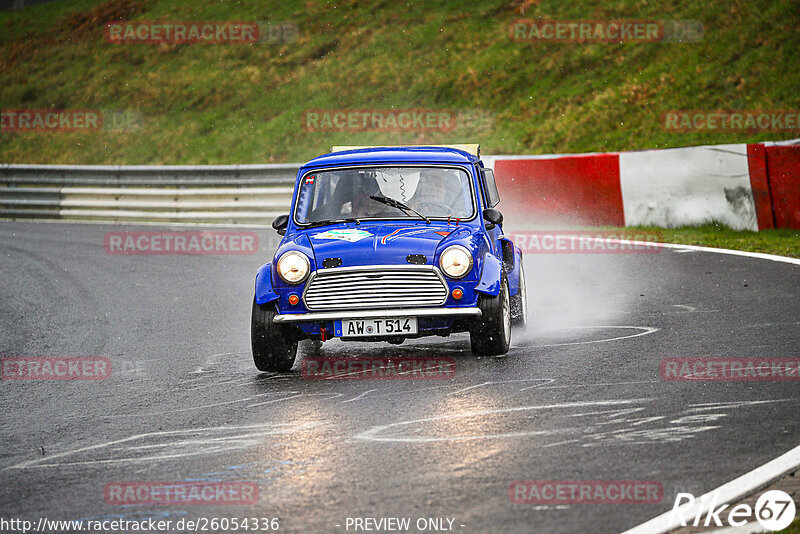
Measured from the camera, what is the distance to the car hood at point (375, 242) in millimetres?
8164

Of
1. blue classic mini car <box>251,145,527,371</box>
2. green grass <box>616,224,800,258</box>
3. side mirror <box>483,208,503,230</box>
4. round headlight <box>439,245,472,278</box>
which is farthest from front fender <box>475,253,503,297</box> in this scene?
green grass <box>616,224,800,258</box>

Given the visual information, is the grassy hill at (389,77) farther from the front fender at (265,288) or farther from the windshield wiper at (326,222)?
the front fender at (265,288)

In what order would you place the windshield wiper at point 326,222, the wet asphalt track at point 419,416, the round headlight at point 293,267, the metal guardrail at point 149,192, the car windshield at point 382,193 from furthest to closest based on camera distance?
the metal guardrail at point 149,192
the car windshield at point 382,193
the windshield wiper at point 326,222
the round headlight at point 293,267
the wet asphalt track at point 419,416

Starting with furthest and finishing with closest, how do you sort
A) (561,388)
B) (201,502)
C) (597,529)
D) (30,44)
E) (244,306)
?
(30,44) → (244,306) → (561,388) → (201,502) → (597,529)

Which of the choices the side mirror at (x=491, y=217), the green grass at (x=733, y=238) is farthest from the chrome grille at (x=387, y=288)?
the green grass at (x=733, y=238)

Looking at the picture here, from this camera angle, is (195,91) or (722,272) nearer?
(722,272)

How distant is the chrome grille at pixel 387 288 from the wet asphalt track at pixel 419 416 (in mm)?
569

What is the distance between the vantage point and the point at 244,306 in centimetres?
1173

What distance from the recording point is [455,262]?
815cm

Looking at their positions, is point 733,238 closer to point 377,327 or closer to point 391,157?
point 391,157

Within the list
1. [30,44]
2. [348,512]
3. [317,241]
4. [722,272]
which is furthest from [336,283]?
[30,44]

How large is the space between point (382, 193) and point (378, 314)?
1.45 m

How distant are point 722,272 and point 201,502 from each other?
27.7 ft

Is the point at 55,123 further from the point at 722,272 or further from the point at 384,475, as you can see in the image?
the point at 384,475
